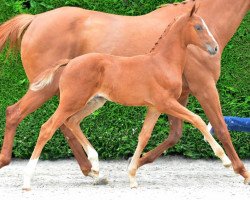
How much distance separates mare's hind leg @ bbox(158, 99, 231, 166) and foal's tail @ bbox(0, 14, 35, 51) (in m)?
1.94

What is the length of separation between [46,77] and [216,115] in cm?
169

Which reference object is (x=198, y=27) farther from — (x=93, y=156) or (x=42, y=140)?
(x=42, y=140)

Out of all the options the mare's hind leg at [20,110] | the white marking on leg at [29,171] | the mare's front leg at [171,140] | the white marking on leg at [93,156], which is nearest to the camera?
the white marking on leg at [29,171]

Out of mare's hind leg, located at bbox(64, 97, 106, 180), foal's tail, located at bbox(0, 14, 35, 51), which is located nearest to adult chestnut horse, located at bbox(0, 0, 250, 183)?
foal's tail, located at bbox(0, 14, 35, 51)

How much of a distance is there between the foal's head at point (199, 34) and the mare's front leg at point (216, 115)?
666 millimetres

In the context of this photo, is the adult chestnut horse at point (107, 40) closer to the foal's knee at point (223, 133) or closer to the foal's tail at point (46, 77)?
the foal's knee at point (223, 133)

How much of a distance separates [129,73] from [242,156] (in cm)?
309

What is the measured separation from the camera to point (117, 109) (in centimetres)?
1104

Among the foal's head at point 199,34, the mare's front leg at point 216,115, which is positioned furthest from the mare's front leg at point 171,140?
the foal's head at point 199,34

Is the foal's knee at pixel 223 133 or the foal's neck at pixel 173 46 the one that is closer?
the foal's neck at pixel 173 46

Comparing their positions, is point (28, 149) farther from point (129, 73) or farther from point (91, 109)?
point (129, 73)

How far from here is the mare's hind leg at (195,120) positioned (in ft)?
27.1

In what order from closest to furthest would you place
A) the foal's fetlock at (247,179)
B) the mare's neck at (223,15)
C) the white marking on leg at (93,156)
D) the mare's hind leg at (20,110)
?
the white marking on leg at (93,156) < the foal's fetlock at (247,179) < the mare's hind leg at (20,110) < the mare's neck at (223,15)

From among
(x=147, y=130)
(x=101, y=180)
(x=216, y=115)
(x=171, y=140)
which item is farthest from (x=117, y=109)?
(x=147, y=130)
